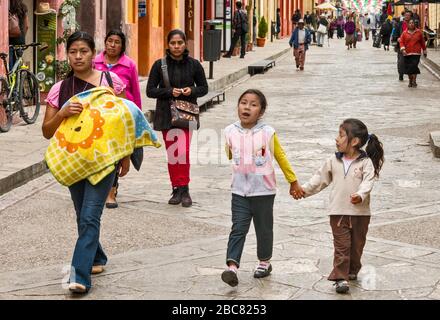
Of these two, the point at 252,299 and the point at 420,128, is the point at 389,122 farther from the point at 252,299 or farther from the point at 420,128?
the point at 252,299

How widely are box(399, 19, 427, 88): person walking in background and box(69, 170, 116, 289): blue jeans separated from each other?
19787mm

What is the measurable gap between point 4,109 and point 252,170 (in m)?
8.24

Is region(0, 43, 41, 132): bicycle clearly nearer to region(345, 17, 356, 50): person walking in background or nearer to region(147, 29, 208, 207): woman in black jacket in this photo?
region(147, 29, 208, 207): woman in black jacket

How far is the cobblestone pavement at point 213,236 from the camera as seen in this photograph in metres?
6.79

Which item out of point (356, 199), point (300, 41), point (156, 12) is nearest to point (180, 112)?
point (356, 199)

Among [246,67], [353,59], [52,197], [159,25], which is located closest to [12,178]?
[52,197]

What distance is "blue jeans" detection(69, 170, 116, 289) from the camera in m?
6.60

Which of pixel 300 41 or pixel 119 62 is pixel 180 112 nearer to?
pixel 119 62

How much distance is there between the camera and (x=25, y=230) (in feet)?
28.6

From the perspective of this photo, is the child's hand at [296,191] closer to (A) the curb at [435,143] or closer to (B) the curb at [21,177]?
(B) the curb at [21,177]

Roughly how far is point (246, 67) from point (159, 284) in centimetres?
2595

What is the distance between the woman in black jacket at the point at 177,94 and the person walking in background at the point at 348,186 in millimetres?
3235

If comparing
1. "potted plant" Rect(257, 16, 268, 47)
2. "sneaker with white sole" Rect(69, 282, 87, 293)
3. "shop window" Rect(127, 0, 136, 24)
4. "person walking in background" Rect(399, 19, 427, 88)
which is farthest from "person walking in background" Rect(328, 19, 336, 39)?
"sneaker with white sole" Rect(69, 282, 87, 293)

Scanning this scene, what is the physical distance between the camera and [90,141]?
6.63 m
